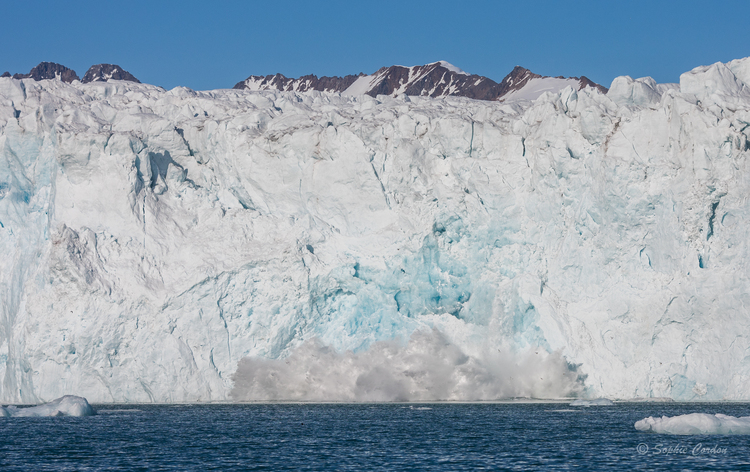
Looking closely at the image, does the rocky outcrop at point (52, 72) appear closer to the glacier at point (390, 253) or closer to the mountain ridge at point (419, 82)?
the mountain ridge at point (419, 82)

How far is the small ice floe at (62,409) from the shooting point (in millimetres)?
41906

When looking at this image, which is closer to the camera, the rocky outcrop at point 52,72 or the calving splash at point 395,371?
the calving splash at point 395,371

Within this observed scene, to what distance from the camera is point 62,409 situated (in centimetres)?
4262

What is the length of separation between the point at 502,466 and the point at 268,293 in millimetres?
24492

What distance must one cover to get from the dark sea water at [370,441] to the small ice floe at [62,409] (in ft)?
1.64

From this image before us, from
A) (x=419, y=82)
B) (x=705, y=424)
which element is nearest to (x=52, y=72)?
(x=419, y=82)

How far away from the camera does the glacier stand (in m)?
43.9

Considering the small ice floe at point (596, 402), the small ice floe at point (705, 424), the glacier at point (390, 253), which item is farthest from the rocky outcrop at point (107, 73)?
the small ice floe at point (705, 424)

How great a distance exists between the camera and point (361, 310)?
4825 centimetres

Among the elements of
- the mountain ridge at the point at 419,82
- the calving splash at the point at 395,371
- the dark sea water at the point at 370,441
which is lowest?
the dark sea water at the point at 370,441

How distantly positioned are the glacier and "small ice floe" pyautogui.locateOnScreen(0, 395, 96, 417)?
4.23m

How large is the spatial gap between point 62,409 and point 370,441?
1858 centimetres

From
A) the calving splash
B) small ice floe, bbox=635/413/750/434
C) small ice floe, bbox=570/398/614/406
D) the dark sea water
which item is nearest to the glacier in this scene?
the calving splash

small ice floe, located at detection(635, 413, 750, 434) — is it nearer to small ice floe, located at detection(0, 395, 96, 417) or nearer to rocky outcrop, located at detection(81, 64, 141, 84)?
small ice floe, located at detection(0, 395, 96, 417)
